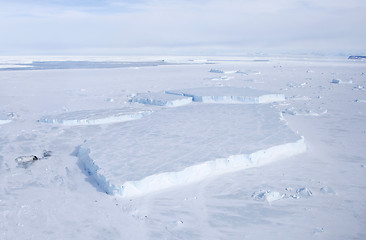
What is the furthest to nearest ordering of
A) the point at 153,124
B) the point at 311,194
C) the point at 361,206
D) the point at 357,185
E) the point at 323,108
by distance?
the point at 323,108 → the point at 153,124 → the point at 357,185 → the point at 311,194 → the point at 361,206

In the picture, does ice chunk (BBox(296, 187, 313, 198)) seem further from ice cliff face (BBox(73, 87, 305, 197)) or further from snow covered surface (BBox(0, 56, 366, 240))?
ice cliff face (BBox(73, 87, 305, 197))

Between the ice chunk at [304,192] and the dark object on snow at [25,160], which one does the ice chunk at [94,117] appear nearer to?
the dark object on snow at [25,160]

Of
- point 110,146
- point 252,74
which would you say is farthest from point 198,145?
point 252,74

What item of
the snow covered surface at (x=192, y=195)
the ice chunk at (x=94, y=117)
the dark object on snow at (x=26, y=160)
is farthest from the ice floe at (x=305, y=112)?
the dark object on snow at (x=26, y=160)

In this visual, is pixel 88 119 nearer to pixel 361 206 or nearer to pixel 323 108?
pixel 361 206

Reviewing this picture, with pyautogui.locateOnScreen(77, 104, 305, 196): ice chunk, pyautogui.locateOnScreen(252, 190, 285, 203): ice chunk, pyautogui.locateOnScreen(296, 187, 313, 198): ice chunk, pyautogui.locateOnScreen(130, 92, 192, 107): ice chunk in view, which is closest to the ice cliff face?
pyautogui.locateOnScreen(77, 104, 305, 196): ice chunk
